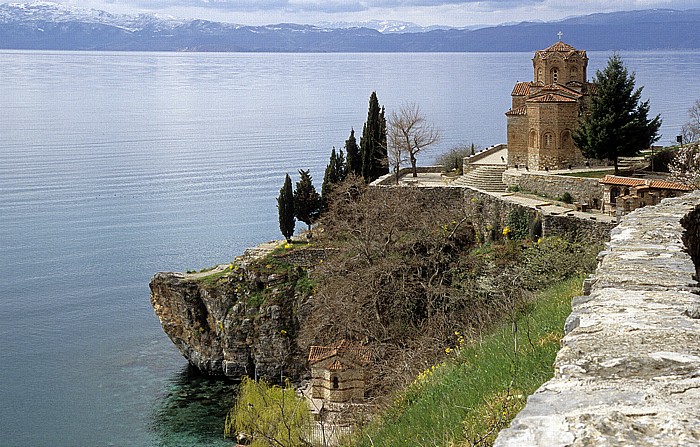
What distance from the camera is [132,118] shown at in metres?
94.2

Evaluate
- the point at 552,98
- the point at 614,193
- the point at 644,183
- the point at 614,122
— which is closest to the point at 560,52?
the point at 552,98

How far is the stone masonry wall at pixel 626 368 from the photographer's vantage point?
2.79 metres

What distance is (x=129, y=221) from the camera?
46312 mm

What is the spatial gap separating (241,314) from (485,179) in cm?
927

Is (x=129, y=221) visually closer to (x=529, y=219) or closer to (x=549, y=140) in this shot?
(x=549, y=140)

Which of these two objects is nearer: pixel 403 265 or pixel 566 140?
pixel 403 265

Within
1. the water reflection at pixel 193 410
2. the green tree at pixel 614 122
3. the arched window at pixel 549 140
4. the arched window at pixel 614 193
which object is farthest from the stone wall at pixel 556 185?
the water reflection at pixel 193 410

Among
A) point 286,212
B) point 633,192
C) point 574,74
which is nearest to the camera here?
point 633,192

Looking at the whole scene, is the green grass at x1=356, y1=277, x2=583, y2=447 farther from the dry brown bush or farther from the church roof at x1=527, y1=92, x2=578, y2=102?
the church roof at x1=527, y1=92, x2=578, y2=102

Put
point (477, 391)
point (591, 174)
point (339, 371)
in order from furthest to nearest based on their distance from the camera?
point (591, 174) → point (339, 371) → point (477, 391)

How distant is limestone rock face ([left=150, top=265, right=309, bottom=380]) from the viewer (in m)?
26.9

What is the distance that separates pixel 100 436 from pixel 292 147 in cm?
4745

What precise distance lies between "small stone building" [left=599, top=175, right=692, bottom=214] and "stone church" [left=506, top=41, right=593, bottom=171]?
452cm

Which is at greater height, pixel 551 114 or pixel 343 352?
pixel 551 114
